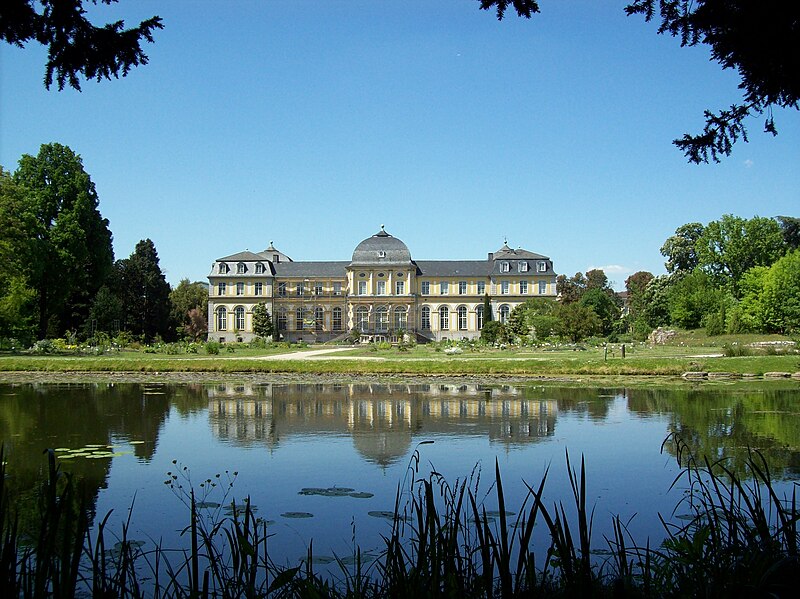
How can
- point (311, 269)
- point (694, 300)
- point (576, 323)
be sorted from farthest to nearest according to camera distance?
point (311, 269) → point (694, 300) → point (576, 323)

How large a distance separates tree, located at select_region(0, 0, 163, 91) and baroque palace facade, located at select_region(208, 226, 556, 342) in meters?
54.5

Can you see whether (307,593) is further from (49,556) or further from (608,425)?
(608,425)

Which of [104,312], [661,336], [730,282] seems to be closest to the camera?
[104,312]

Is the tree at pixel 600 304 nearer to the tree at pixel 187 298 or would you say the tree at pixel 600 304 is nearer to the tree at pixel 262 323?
the tree at pixel 262 323

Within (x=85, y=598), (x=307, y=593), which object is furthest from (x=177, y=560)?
(x=307, y=593)

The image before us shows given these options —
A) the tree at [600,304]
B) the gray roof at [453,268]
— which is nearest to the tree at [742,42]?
the tree at [600,304]

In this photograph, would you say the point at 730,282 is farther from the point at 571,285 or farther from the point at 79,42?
the point at 79,42

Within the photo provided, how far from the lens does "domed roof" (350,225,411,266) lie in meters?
59.8

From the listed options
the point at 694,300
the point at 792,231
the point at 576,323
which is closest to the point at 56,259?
the point at 576,323

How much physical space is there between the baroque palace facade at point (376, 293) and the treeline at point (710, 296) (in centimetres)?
836

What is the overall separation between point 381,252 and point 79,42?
56.2m

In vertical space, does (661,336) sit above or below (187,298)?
below

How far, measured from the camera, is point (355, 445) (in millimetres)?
9414

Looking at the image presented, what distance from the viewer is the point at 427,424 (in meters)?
11.4
